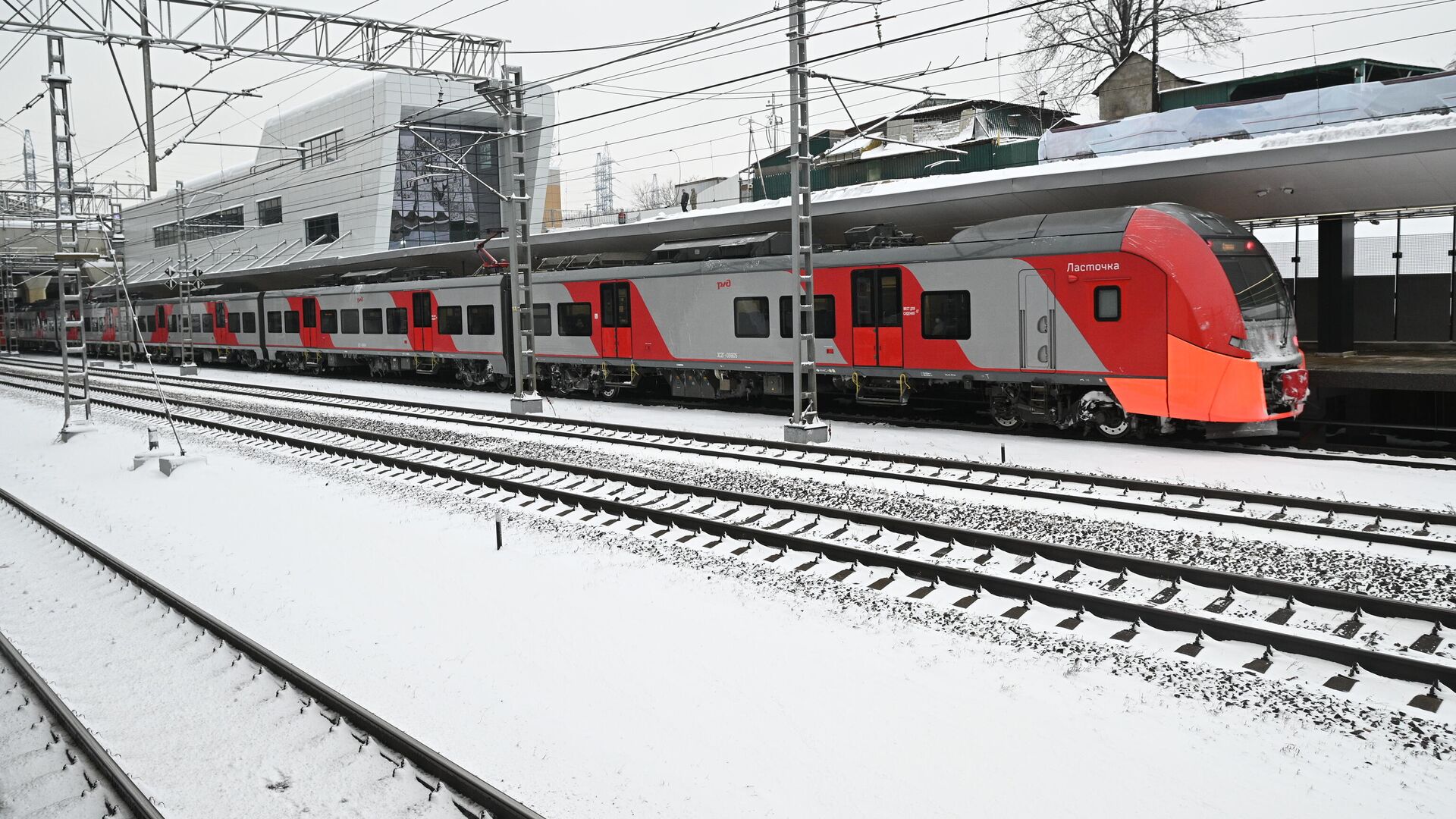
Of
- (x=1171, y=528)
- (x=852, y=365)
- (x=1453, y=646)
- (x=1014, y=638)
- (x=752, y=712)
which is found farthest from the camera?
(x=852, y=365)

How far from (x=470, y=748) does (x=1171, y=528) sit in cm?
683

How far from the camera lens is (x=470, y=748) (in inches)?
221

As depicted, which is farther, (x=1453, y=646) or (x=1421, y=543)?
(x=1421, y=543)

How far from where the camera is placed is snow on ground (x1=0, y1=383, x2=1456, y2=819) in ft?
16.4

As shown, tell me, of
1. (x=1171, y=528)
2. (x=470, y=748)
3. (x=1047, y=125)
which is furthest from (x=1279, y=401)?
(x=1047, y=125)

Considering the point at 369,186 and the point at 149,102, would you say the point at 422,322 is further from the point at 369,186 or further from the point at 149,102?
the point at 369,186

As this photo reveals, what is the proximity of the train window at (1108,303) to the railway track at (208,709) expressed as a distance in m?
11.3

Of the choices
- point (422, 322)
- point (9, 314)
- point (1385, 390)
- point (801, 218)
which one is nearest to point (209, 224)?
point (9, 314)

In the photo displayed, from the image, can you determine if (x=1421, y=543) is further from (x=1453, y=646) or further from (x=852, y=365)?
(x=852, y=365)

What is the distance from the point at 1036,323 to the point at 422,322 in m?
18.4

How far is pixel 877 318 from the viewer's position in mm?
16953

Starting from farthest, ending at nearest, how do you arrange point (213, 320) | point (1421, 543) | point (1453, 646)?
point (213, 320), point (1421, 543), point (1453, 646)

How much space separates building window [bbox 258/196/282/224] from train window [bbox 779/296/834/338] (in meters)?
50.9

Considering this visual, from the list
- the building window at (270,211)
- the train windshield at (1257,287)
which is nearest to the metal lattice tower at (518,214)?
the train windshield at (1257,287)
